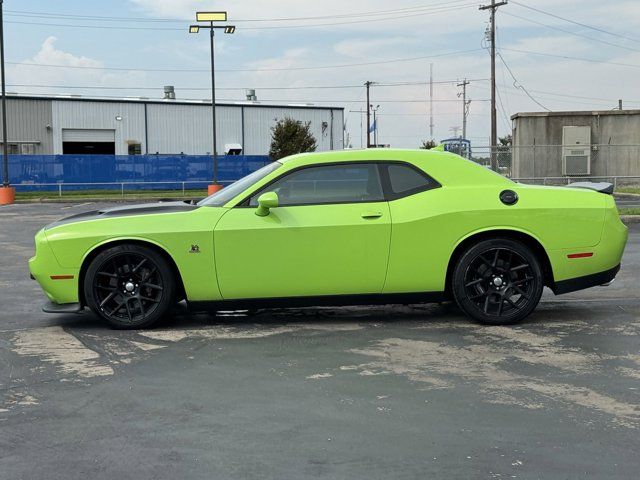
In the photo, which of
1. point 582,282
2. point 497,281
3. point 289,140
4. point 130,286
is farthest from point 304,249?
point 289,140

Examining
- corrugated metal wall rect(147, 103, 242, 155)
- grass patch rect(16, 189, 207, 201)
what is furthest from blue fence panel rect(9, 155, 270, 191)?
corrugated metal wall rect(147, 103, 242, 155)

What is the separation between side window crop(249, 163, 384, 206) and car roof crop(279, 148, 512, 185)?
8 cm

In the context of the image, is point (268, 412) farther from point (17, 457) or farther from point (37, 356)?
point (37, 356)

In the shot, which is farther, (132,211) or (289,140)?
(289,140)

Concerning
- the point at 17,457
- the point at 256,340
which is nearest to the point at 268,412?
the point at 17,457

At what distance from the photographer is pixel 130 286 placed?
Answer: 6.34 m

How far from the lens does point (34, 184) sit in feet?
131

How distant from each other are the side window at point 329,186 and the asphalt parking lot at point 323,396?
107 centimetres

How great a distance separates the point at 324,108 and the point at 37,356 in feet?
182

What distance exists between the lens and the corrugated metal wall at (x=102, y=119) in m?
52.3

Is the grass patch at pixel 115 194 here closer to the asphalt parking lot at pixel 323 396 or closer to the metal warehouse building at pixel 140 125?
the metal warehouse building at pixel 140 125

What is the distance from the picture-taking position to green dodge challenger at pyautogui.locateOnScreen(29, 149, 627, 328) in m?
6.28

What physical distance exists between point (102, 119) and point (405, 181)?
5036 centimetres

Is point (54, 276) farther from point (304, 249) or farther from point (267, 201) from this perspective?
point (304, 249)
